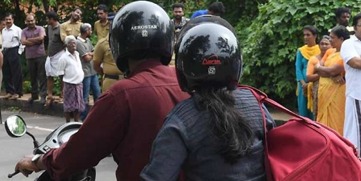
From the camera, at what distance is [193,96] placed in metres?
2.59

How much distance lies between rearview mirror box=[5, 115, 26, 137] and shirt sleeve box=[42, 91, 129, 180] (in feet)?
1.57

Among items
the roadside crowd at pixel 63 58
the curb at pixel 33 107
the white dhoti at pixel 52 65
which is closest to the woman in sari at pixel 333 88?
the roadside crowd at pixel 63 58

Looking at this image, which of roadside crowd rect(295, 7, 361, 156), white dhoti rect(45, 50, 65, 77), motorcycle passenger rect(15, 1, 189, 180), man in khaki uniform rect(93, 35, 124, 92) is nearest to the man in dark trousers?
white dhoti rect(45, 50, 65, 77)

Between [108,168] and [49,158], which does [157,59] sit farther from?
[108,168]

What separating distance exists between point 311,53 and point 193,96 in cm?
692

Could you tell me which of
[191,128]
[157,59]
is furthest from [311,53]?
[191,128]

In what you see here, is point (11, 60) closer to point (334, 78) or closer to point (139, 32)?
point (334, 78)

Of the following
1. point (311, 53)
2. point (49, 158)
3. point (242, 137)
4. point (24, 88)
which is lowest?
point (24, 88)

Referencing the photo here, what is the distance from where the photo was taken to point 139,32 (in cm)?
305

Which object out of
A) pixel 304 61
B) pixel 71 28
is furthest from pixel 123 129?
pixel 71 28

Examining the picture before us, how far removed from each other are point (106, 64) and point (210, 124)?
638 cm

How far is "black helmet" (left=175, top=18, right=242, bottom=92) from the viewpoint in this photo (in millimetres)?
2533

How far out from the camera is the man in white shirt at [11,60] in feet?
47.4

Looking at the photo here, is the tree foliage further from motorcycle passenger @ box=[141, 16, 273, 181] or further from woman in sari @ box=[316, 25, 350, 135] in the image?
motorcycle passenger @ box=[141, 16, 273, 181]
